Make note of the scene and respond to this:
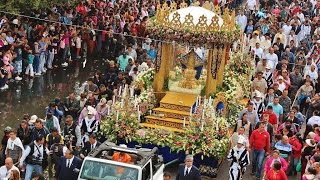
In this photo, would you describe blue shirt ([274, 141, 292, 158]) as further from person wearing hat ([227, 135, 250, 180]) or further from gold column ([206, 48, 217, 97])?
gold column ([206, 48, 217, 97])

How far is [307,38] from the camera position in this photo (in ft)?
86.6

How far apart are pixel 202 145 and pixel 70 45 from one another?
39.0 feet

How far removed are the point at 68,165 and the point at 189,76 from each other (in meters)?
6.02

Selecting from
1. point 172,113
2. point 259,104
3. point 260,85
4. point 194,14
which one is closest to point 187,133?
point 172,113

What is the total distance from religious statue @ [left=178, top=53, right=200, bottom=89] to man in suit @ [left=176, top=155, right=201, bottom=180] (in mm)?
5110

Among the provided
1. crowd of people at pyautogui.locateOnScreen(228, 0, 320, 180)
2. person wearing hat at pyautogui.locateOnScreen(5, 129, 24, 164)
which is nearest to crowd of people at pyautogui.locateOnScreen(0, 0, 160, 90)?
crowd of people at pyautogui.locateOnScreen(228, 0, 320, 180)

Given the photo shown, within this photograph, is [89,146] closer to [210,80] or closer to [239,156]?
[239,156]

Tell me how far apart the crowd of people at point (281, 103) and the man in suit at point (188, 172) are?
142 cm

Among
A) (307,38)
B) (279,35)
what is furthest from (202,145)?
(307,38)

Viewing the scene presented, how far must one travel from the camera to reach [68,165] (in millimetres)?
13297

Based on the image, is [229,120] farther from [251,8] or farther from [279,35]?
[251,8]

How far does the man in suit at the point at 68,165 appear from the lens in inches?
522

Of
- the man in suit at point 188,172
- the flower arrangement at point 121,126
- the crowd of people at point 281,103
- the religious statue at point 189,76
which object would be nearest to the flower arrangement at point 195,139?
the flower arrangement at point 121,126

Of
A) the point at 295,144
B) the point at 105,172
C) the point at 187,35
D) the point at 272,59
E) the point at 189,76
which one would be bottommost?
the point at 105,172
